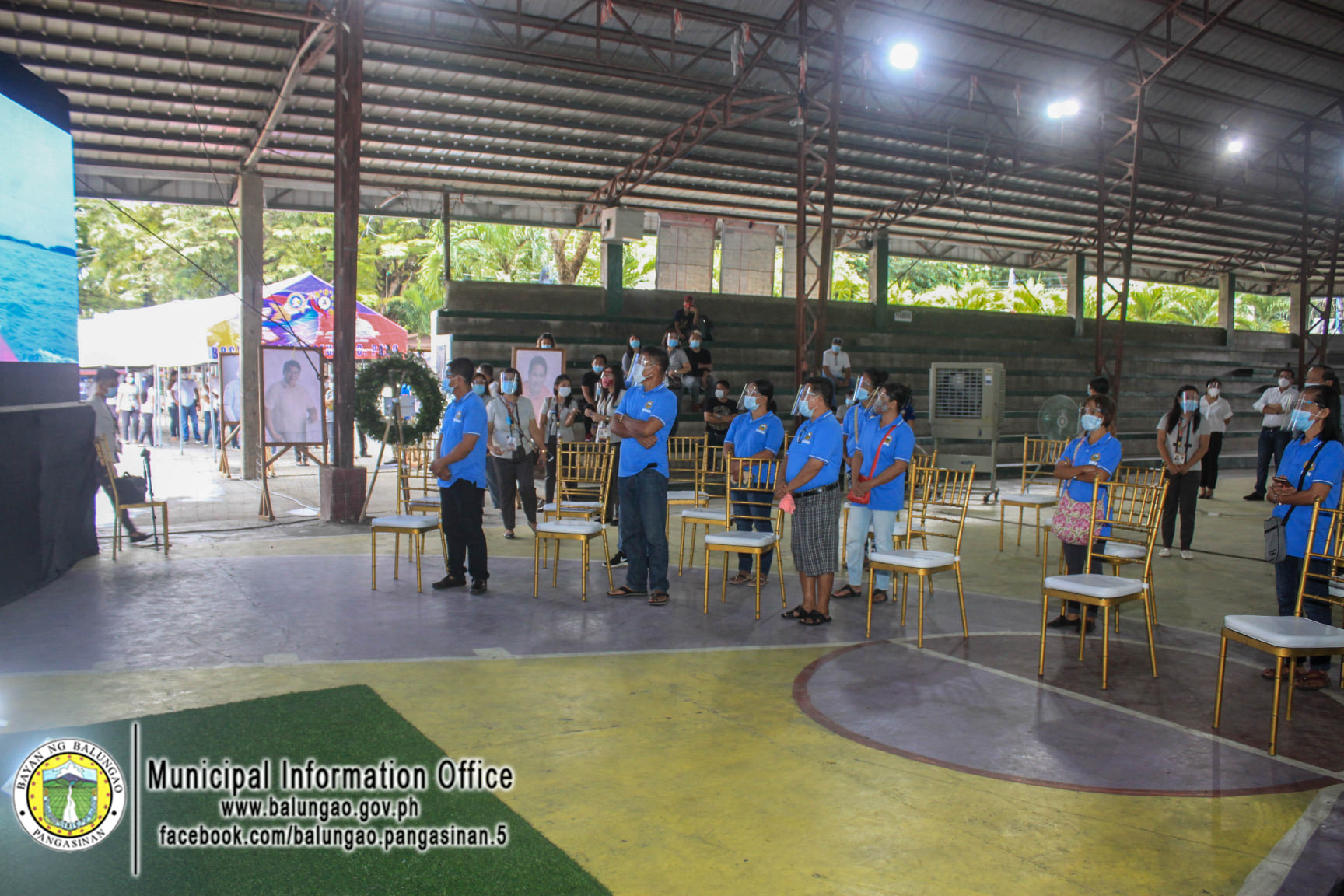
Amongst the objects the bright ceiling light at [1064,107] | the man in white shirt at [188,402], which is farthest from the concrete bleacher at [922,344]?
the man in white shirt at [188,402]

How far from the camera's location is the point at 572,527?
629 cm

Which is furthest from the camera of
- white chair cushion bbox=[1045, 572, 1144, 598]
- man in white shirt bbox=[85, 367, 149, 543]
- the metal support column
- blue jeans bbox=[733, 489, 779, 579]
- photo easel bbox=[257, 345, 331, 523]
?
the metal support column

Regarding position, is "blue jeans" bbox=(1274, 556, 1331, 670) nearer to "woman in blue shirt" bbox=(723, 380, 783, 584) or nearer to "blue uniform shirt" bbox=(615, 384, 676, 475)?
"woman in blue shirt" bbox=(723, 380, 783, 584)

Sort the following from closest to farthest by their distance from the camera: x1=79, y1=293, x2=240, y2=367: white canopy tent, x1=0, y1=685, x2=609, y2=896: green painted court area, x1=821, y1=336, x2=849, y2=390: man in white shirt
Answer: x1=0, y1=685, x2=609, y2=896: green painted court area → x1=821, y1=336, x2=849, y2=390: man in white shirt → x1=79, y1=293, x2=240, y2=367: white canopy tent

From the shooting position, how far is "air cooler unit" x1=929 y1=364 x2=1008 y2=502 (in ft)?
43.8

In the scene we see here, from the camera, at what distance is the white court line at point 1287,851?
281cm

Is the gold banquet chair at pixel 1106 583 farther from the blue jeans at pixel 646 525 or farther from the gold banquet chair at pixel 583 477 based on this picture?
the gold banquet chair at pixel 583 477

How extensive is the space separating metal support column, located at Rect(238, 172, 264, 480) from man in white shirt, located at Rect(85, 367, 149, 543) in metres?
Result: 4.71

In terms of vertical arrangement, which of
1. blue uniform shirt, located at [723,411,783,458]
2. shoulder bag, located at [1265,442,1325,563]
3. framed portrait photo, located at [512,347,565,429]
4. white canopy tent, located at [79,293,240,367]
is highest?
white canopy tent, located at [79,293,240,367]

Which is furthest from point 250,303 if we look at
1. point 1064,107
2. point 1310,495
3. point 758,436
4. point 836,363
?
point 1310,495

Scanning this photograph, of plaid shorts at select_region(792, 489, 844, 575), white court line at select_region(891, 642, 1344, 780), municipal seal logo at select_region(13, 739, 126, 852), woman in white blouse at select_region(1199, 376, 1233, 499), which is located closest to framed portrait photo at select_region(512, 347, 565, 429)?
plaid shorts at select_region(792, 489, 844, 575)

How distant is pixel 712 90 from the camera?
37.6ft

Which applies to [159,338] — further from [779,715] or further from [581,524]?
[779,715]

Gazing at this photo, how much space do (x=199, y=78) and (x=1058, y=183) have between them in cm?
1438
